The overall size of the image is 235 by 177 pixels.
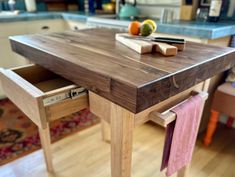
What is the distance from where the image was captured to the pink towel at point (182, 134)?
2.57 feet

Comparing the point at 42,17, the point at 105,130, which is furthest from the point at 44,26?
the point at 105,130

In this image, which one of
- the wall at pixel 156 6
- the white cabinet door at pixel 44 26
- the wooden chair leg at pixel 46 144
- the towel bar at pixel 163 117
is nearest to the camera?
the towel bar at pixel 163 117

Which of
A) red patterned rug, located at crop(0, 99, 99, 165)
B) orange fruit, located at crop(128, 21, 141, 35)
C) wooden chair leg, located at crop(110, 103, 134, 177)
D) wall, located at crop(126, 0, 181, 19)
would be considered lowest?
red patterned rug, located at crop(0, 99, 99, 165)

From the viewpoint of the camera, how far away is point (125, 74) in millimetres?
589

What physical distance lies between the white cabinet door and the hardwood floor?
48.2 inches

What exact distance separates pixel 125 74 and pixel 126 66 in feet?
0.23

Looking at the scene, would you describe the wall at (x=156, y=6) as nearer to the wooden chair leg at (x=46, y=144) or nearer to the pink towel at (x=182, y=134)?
the pink towel at (x=182, y=134)

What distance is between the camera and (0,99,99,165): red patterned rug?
1.46 m

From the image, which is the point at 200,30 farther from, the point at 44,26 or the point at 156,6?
the point at 44,26

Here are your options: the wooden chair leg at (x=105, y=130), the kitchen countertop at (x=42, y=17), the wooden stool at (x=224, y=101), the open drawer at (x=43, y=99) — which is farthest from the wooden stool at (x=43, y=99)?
the kitchen countertop at (x=42, y=17)

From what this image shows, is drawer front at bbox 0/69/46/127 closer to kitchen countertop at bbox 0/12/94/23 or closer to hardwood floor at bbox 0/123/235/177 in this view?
hardwood floor at bbox 0/123/235/177

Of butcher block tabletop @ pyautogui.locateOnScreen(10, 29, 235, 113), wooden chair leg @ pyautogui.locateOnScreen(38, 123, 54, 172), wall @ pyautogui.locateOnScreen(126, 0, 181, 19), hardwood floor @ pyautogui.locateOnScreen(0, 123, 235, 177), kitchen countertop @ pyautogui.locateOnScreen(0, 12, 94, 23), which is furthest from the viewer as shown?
kitchen countertop @ pyautogui.locateOnScreen(0, 12, 94, 23)

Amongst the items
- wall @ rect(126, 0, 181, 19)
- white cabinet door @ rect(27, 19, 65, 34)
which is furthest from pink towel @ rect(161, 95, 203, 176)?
white cabinet door @ rect(27, 19, 65, 34)

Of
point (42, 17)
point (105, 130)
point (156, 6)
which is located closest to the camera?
point (105, 130)
